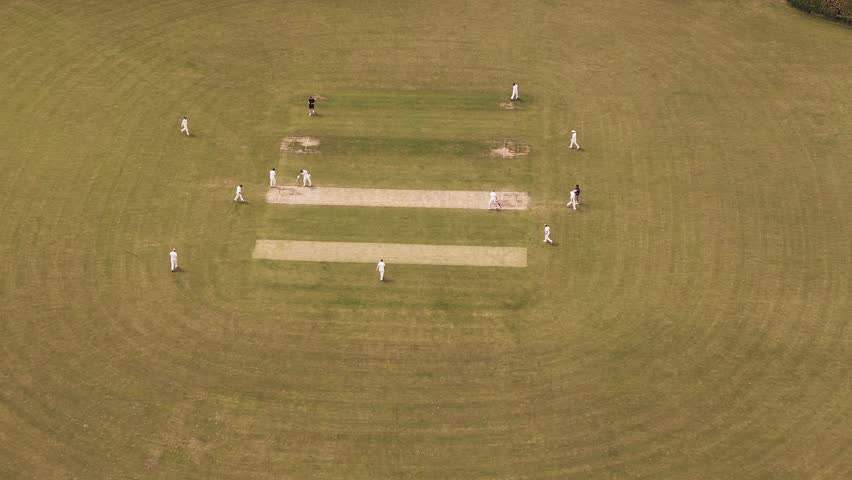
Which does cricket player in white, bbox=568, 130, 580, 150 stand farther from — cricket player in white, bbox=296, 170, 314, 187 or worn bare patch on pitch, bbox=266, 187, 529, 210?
cricket player in white, bbox=296, 170, 314, 187

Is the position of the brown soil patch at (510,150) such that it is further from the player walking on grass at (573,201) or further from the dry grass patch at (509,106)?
the player walking on grass at (573,201)

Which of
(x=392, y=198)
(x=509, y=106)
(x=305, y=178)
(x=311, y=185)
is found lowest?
(x=392, y=198)

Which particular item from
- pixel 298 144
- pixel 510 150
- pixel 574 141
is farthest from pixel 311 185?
pixel 574 141

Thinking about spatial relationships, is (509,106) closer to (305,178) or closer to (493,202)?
(493,202)

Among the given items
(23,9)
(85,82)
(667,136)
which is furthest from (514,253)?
(23,9)

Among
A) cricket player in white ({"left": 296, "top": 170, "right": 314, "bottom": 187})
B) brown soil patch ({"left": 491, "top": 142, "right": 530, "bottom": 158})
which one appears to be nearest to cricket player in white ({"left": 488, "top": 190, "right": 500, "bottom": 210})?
brown soil patch ({"left": 491, "top": 142, "right": 530, "bottom": 158})

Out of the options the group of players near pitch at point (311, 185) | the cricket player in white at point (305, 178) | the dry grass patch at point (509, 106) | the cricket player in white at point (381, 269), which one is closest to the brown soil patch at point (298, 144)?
the group of players near pitch at point (311, 185)
